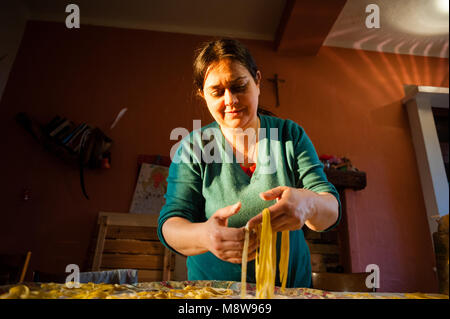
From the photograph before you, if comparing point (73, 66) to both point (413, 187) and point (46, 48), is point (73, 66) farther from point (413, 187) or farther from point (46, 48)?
point (413, 187)

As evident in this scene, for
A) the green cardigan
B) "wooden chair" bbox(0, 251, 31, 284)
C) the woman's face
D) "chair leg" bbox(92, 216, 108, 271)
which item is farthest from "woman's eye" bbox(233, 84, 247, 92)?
"wooden chair" bbox(0, 251, 31, 284)

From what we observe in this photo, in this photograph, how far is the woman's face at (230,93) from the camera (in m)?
0.70

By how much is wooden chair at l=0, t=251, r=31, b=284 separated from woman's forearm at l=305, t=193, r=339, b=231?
3.74 ft

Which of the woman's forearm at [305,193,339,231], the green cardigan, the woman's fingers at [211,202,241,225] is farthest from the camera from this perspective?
the green cardigan

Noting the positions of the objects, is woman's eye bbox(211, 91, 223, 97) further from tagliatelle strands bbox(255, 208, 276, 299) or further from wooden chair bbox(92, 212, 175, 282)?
wooden chair bbox(92, 212, 175, 282)

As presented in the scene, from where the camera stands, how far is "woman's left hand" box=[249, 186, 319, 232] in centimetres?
48

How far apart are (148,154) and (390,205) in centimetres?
120

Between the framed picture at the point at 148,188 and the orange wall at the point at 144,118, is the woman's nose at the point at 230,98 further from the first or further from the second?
the framed picture at the point at 148,188

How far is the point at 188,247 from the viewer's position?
0.61m

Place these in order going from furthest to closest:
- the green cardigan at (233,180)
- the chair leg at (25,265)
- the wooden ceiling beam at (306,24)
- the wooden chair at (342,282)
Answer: the wooden ceiling beam at (306,24)
the chair leg at (25,265)
the wooden chair at (342,282)
the green cardigan at (233,180)

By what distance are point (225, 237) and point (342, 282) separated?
0.75m

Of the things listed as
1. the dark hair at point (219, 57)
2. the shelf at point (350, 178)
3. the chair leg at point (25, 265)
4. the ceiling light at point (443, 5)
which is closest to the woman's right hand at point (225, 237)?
the dark hair at point (219, 57)

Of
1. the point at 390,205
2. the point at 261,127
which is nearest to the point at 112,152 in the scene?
the point at 261,127

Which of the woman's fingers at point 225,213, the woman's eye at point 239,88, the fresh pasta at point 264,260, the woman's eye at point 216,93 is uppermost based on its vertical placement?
the woman's eye at point 239,88
